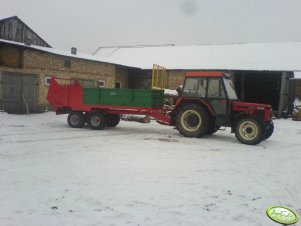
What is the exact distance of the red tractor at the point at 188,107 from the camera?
10.3m

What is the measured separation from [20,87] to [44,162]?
39.2ft

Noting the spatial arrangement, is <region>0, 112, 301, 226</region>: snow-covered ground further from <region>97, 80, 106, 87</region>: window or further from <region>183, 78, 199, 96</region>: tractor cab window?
<region>97, 80, 106, 87</region>: window

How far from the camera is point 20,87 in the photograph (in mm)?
17406

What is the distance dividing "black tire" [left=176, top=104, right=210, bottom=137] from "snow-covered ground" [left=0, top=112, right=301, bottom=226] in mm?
1093

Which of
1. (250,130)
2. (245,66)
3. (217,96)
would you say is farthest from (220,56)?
(250,130)

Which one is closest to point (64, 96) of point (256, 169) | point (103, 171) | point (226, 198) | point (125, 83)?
point (103, 171)

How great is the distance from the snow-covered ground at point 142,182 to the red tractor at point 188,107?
37.7 inches

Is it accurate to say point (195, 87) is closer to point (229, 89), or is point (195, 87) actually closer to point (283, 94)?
point (229, 89)

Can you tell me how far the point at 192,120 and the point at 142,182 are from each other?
568cm

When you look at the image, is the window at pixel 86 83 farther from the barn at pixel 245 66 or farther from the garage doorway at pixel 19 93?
the barn at pixel 245 66

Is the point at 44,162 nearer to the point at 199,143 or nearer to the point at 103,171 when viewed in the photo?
the point at 103,171

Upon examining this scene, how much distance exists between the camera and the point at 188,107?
1098 centimetres

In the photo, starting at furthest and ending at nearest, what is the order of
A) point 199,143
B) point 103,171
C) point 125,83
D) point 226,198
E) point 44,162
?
point 125,83, point 199,143, point 44,162, point 103,171, point 226,198

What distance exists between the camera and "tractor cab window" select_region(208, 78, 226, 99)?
418 inches
